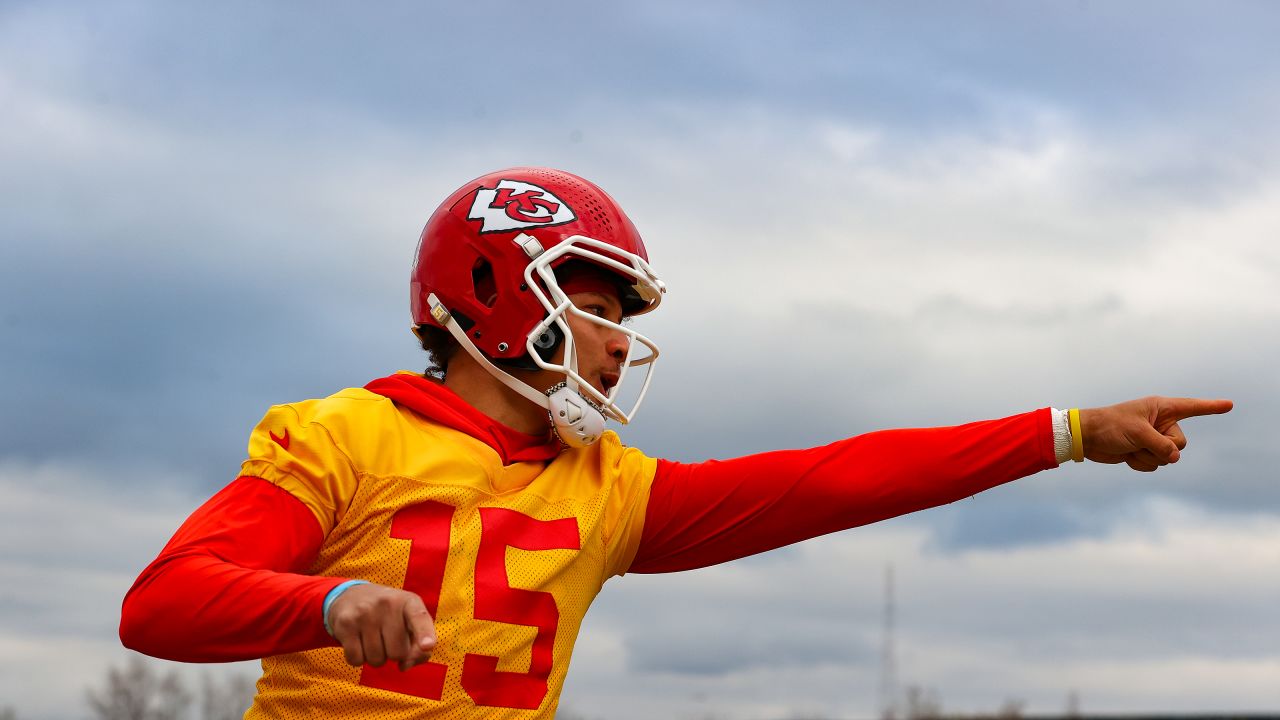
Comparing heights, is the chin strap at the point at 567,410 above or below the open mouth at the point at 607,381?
below

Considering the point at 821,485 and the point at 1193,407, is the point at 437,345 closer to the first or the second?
the point at 821,485

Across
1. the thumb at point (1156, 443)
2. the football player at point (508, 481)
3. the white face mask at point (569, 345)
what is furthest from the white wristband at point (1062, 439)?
the white face mask at point (569, 345)

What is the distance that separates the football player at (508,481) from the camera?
4.39 metres

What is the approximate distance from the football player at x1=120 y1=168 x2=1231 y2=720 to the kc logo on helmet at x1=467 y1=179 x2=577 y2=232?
1 cm

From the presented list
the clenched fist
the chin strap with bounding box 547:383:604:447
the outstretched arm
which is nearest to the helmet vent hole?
the chin strap with bounding box 547:383:604:447

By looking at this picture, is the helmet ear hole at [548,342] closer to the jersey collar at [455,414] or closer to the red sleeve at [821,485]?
the jersey collar at [455,414]

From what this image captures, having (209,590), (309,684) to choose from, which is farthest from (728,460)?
(209,590)

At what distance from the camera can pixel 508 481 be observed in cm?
497

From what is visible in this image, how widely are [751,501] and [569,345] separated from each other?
33.3 inches

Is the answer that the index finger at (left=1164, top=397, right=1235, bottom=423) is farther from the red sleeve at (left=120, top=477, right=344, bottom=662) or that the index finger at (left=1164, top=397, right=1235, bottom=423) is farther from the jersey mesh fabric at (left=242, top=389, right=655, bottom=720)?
the red sleeve at (left=120, top=477, right=344, bottom=662)

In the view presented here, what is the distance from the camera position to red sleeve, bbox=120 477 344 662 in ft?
12.5

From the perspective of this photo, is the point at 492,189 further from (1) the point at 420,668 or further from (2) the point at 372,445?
(1) the point at 420,668

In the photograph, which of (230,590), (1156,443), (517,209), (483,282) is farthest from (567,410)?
(1156,443)

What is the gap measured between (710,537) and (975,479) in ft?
3.09
